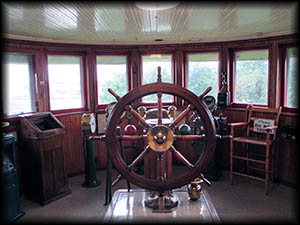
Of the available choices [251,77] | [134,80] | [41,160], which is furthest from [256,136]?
[41,160]

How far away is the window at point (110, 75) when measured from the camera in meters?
4.00

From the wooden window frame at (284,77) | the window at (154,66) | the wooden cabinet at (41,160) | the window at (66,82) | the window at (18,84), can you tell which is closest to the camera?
the wooden cabinet at (41,160)

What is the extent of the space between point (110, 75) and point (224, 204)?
249 cm

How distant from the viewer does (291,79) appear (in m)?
3.37

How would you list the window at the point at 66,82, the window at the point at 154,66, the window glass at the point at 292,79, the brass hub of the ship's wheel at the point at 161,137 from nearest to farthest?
the brass hub of the ship's wheel at the point at 161,137
the window glass at the point at 292,79
the window at the point at 66,82
the window at the point at 154,66

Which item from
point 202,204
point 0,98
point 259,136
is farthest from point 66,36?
point 259,136

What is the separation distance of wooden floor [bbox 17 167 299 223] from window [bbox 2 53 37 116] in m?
1.13

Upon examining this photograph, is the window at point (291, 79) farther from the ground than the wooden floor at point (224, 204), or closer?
farther from the ground

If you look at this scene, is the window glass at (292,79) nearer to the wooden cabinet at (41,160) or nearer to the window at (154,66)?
the window at (154,66)

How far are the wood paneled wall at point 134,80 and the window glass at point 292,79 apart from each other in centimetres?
11

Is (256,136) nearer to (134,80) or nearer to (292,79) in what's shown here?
(292,79)

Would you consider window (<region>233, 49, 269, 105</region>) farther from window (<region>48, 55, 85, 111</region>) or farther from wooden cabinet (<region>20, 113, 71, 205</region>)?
wooden cabinet (<region>20, 113, 71, 205</region>)

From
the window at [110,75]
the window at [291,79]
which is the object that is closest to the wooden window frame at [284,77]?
the window at [291,79]

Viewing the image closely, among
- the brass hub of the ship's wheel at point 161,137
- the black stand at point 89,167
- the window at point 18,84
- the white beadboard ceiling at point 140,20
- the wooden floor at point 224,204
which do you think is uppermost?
the white beadboard ceiling at point 140,20
